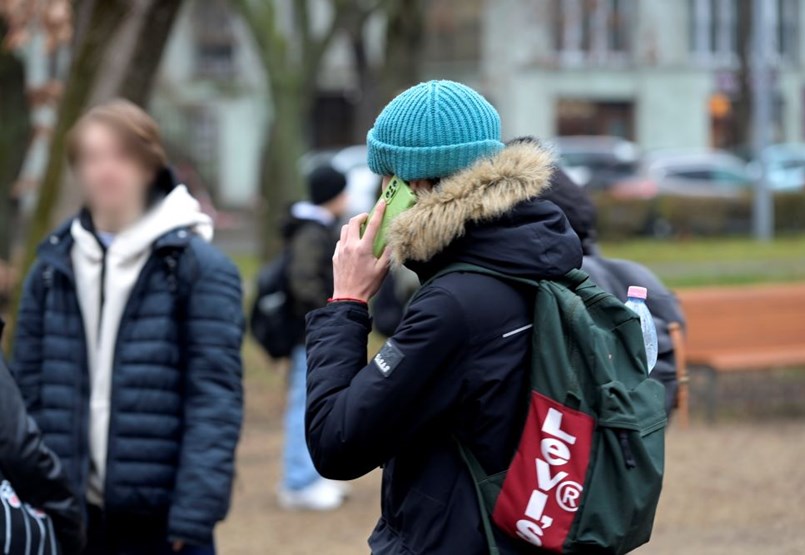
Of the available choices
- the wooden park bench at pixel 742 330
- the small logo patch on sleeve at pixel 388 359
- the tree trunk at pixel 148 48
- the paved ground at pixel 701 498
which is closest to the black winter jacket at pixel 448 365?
the small logo patch on sleeve at pixel 388 359

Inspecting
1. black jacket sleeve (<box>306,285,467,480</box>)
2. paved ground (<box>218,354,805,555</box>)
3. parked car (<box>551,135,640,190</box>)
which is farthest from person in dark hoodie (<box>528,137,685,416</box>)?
parked car (<box>551,135,640,190</box>)

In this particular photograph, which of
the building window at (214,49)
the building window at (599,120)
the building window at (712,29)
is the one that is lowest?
the building window at (599,120)

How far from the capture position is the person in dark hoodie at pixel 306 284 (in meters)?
7.18

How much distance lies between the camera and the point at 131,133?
3.97 meters

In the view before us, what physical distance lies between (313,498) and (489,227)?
500cm

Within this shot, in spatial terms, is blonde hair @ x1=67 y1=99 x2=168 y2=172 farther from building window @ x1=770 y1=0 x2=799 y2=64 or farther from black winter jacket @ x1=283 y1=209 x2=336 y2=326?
building window @ x1=770 y1=0 x2=799 y2=64

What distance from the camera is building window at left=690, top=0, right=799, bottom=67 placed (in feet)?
154

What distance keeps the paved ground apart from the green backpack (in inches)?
152

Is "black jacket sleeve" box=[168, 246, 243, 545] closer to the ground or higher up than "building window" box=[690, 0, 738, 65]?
higher up

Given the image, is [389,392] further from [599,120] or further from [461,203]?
[599,120]

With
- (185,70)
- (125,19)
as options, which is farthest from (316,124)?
(125,19)

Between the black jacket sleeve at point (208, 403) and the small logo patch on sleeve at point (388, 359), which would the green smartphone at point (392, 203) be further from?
the black jacket sleeve at point (208, 403)

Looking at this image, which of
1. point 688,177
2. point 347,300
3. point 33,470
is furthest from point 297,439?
point 688,177

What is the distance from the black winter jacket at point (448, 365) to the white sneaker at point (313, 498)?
4775mm
